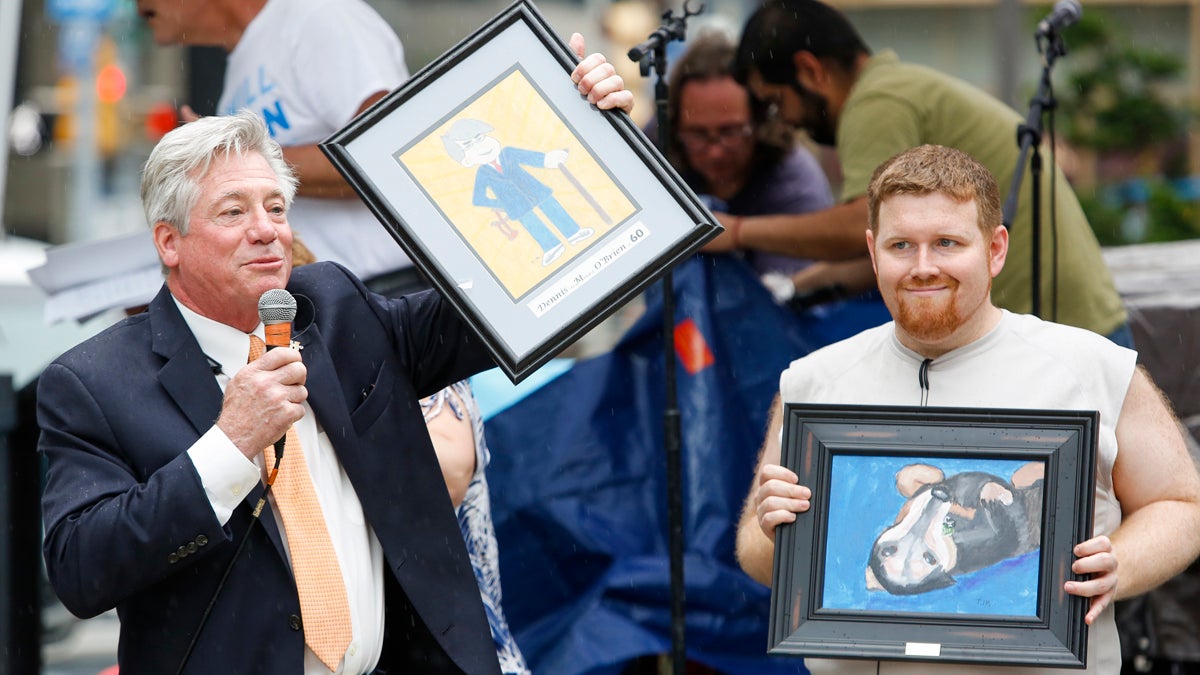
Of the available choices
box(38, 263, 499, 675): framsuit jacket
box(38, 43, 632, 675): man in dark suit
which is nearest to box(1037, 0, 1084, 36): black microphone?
box(38, 43, 632, 675): man in dark suit

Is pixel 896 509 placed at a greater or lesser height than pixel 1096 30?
lesser

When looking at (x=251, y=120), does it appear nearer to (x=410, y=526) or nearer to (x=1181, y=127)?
(x=410, y=526)

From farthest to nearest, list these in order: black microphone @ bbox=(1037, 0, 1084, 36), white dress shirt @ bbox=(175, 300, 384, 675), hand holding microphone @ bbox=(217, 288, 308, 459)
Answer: black microphone @ bbox=(1037, 0, 1084, 36) → white dress shirt @ bbox=(175, 300, 384, 675) → hand holding microphone @ bbox=(217, 288, 308, 459)

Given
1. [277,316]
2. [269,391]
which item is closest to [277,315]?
[277,316]

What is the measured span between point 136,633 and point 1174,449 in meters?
2.04

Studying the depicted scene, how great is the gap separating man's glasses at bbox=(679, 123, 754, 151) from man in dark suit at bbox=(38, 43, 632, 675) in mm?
2396

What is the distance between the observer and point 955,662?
2738 mm

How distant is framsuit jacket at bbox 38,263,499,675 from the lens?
8.56 ft

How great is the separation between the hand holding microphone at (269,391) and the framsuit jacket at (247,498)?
11 centimetres

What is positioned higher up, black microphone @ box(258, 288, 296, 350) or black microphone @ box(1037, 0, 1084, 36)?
black microphone @ box(1037, 0, 1084, 36)

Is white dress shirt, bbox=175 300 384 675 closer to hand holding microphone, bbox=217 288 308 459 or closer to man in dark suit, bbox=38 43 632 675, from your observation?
man in dark suit, bbox=38 43 632 675

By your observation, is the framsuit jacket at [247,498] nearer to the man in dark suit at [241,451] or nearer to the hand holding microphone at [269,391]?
the man in dark suit at [241,451]

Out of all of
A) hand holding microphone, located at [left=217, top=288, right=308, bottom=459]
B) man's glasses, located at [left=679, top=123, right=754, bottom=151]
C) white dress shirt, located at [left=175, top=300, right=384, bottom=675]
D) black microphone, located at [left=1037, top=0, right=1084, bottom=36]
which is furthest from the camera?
man's glasses, located at [left=679, top=123, right=754, bottom=151]

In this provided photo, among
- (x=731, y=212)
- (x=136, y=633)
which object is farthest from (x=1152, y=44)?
(x=136, y=633)
